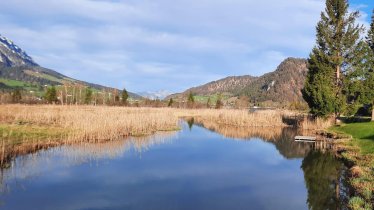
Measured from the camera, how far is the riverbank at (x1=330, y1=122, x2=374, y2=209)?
39.6 feet

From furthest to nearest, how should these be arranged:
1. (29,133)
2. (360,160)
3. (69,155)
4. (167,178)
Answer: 1. (29,133)
2. (69,155)
3. (360,160)
4. (167,178)

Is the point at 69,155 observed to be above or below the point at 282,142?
above

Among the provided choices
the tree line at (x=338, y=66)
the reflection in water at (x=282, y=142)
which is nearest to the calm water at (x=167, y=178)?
the reflection in water at (x=282, y=142)

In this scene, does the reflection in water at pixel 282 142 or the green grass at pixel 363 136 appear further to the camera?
the reflection in water at pixel 282 142

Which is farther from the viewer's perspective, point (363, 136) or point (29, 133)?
point (363, 136)

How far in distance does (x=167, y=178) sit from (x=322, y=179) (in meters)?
7.81

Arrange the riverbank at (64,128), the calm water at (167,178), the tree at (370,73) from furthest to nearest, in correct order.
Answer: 1. the tree at (370,73)
2. the riverbank at (64,128)
3. the calm water at (167,178)

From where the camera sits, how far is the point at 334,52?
132ft

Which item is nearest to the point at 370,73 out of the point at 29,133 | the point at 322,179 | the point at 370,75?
the point at 370,75

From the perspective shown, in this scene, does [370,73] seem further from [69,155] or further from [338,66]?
[69,155]

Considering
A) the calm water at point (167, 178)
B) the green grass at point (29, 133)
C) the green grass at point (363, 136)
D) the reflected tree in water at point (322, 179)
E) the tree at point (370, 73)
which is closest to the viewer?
the calm water at point (167, 178)

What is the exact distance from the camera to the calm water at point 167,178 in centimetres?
1312

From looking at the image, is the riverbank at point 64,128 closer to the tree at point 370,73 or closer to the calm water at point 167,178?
the calm water at point 167,178

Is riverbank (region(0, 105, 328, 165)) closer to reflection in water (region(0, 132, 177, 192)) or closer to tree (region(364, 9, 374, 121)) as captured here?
reflection in water (region(0, 132, 177, 192))
